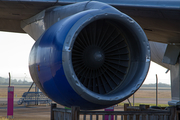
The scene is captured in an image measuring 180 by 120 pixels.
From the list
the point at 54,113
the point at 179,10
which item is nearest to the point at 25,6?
the point at 54,113

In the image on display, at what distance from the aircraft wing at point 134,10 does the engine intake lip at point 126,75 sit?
1.74 meters

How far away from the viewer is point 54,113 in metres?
6.56

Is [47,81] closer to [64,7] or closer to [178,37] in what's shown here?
[64,7]

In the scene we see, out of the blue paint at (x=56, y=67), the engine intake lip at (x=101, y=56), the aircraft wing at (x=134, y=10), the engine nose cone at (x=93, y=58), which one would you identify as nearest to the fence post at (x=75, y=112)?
the blue paint at (x=56, y=67)

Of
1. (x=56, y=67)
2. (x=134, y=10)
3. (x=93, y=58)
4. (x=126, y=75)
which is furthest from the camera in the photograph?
(x=134, y=10)

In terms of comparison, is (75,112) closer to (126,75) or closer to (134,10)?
(126,75)

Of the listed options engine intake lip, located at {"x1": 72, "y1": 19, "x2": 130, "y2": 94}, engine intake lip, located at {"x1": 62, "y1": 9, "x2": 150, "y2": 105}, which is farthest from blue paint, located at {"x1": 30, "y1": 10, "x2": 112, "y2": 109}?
engine intake lip, located at {"x1": 72, "y1": 19, "x2": 130, "y2": 94}

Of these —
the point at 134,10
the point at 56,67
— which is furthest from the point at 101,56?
the point at 134,10

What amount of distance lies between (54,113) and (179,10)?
3844mm

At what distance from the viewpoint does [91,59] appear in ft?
17.2

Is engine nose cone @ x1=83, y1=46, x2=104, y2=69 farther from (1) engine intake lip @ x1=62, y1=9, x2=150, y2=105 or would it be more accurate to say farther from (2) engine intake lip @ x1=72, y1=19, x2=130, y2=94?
(1) engine intake lip @ x1=62, y1=9, x2=150, y2=105

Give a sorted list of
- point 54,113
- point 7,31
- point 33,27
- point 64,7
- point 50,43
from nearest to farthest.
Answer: point 50,43 → point 64,7 → point 54,113 → point 33,27 → point 7,31

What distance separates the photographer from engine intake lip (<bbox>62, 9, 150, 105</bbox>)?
4664 millimetres

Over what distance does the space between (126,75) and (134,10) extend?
221 centimetres
